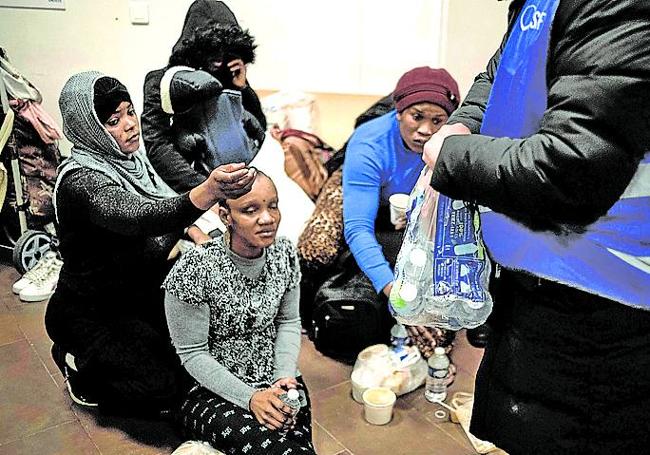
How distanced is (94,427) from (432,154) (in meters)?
1.46

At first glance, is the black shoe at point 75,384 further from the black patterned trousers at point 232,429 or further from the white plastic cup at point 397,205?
the white plastic cup at point 397,205

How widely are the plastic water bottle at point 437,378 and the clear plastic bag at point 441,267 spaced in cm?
95

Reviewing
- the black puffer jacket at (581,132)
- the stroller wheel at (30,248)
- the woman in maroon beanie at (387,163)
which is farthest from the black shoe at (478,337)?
the stroller wheel at (30,248)

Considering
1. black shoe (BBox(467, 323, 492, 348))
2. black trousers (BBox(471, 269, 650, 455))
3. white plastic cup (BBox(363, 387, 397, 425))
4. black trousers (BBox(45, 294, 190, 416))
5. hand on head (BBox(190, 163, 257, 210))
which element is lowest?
black shoe (BBox(467, 323, 492, 348))

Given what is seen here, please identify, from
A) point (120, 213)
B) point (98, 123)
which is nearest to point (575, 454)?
point (120, 213)

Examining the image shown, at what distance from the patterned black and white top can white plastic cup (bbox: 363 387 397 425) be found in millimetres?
382

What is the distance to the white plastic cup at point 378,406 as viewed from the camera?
1.97 metres

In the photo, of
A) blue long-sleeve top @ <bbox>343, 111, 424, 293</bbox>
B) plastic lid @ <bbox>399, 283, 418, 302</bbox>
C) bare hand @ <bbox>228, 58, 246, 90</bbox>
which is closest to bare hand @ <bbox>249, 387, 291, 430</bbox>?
plastic lid @ <bbox>399, 283, 418, 302</bbox>

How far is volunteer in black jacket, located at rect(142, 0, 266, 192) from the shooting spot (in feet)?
6.94

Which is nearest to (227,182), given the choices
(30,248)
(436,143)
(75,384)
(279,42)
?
(436,143)

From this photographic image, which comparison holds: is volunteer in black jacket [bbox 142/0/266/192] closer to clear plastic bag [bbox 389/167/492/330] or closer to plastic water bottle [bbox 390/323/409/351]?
plastic water bottle [bbox 390/323/409/351]

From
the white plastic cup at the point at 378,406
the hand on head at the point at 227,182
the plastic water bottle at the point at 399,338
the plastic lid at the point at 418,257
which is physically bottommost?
the white plastic cup at the point at 378,406

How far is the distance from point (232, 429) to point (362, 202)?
0.91 m

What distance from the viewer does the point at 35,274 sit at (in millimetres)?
2861
